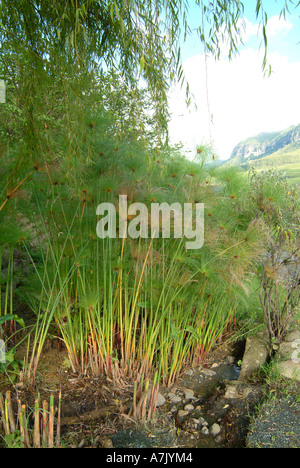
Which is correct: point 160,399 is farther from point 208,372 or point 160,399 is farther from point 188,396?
point 208,372

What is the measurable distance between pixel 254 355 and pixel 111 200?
69.1 inches

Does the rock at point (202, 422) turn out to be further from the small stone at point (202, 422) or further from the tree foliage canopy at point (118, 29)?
the tree foliage canopy at point (118, 29)

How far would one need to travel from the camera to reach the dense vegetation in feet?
6.56

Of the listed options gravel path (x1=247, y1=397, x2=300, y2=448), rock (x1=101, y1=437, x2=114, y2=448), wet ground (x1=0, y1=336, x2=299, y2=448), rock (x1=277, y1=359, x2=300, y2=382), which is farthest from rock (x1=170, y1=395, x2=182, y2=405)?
rock (x1=277, y1=359, x2=300, y2=382)

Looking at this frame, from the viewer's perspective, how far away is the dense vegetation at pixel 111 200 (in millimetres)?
1998

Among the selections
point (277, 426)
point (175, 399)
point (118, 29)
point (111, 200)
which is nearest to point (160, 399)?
point (175, 399)

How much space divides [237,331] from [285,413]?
1.23 m

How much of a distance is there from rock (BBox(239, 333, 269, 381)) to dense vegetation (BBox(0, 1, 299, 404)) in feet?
1.19

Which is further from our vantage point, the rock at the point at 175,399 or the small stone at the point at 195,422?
the rock at the point at 175,399

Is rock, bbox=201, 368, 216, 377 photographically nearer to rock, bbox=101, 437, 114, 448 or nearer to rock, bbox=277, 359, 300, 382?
rock, bbox=277, 359, 300, 382

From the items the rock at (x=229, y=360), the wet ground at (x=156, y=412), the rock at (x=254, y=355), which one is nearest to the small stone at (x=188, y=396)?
the wet ground at (x=156, y=412)

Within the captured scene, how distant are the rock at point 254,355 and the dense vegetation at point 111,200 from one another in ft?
1.19

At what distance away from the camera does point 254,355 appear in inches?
111
